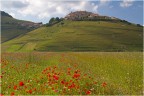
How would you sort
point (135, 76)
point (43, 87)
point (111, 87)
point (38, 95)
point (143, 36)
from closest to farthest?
point (38, 95), point (43, 87), point (111, 87), point (135, 76), point (143, 36)

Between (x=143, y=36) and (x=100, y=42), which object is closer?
(x=100, y=42)

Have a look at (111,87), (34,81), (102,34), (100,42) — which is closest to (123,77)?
(111,87)

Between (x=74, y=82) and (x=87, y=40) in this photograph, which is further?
(x=87, y=40)

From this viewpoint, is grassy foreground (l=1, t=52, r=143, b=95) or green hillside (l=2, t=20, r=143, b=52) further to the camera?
green hillside (l=2, t=20, r=143, b=52)

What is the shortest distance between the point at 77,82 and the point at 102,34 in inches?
5124

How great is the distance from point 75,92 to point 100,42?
369ft

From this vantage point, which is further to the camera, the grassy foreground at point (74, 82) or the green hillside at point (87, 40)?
the green hillside at point (87, 40)

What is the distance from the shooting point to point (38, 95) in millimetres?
8398

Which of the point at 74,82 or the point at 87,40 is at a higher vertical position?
the point at 87,40

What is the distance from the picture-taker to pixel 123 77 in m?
13.3

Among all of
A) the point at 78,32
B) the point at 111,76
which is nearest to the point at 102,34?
the point at 78,32

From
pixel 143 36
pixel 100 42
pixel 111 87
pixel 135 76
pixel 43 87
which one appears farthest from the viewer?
pixel 143 36

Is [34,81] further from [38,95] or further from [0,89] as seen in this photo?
[38,95]

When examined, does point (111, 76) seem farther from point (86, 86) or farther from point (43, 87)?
point (43, 87)
